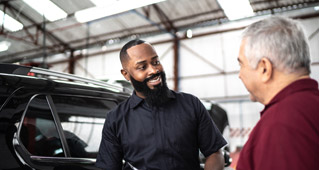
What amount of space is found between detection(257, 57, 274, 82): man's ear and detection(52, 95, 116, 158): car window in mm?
1387

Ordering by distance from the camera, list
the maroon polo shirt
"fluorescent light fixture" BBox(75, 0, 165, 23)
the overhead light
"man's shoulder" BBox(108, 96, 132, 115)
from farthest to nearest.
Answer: the overhead light
"fluorescent light fixture" BBox(75, 0, 165, 23)
"man's shoulder" BBox(108, 96, 132, 115)
the maroon polo shirt

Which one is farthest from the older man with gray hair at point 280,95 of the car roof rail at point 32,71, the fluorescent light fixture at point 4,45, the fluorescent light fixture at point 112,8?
the fluorescent light fixture at point 112,8

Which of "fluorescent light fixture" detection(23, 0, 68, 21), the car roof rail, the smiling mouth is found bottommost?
the smiling mouth

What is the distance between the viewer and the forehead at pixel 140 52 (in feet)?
5.78

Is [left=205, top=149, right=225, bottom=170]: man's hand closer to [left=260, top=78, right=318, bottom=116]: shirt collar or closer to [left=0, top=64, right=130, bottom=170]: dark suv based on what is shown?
[left=0, top=64, right=130, bottom=170]: dark suv

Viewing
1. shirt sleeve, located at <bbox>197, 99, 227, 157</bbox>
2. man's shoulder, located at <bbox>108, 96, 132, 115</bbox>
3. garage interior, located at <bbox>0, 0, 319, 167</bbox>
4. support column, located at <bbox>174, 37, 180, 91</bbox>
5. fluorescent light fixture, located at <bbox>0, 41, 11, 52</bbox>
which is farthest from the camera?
support column, located at <bbox>174, 37, 180, 91</bbox>

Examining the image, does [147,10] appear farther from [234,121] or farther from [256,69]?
[256,69]

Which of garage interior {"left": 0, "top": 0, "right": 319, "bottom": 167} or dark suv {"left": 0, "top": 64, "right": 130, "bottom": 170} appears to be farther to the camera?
garage interior {"left": 0, "top": 0, "right": 319, "bottom": 167}

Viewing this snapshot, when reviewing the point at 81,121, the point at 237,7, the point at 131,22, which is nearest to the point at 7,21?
the point at 81,121

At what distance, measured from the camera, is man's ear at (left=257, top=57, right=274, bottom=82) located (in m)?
0.87

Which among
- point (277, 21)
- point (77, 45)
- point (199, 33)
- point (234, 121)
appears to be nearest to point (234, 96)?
point (234, 121)

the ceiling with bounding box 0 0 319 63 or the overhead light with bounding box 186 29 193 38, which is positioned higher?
the ceiling with bounding box 0 0 319 63

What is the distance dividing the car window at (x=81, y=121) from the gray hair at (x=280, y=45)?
1.39m

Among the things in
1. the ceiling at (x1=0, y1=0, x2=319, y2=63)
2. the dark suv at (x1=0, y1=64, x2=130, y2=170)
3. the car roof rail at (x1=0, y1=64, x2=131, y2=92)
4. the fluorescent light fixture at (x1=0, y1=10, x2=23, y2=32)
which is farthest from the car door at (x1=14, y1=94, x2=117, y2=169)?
the ceiling at (x1=0, y1=0, x2=319, y2=63)
